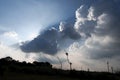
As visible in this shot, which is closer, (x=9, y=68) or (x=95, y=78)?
(x=95, y=78)

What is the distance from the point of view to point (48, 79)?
93000 mm

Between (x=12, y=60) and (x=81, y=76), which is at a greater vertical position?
(x=12, y=60)

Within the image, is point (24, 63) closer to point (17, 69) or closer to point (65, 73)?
point (17, 69)

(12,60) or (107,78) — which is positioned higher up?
(12,60)

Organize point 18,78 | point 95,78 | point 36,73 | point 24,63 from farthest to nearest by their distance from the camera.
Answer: point 24,63 → point 36,73 → point 95,78 → point 18,78

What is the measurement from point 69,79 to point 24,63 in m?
62.3

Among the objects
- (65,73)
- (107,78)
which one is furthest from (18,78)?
(107,78)

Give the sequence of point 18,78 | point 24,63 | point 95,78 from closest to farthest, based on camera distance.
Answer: point 18,78 → point 95,78 → point 24,63

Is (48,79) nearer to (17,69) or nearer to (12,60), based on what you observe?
(17,69)

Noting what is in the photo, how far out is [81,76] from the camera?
102875mm

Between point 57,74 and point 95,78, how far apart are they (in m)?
19.6

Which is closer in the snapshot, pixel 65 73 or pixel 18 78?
pixel 18 78

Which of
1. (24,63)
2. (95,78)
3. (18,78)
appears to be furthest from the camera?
(24,63)

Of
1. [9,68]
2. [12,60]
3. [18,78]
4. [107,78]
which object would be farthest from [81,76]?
[12,60]
